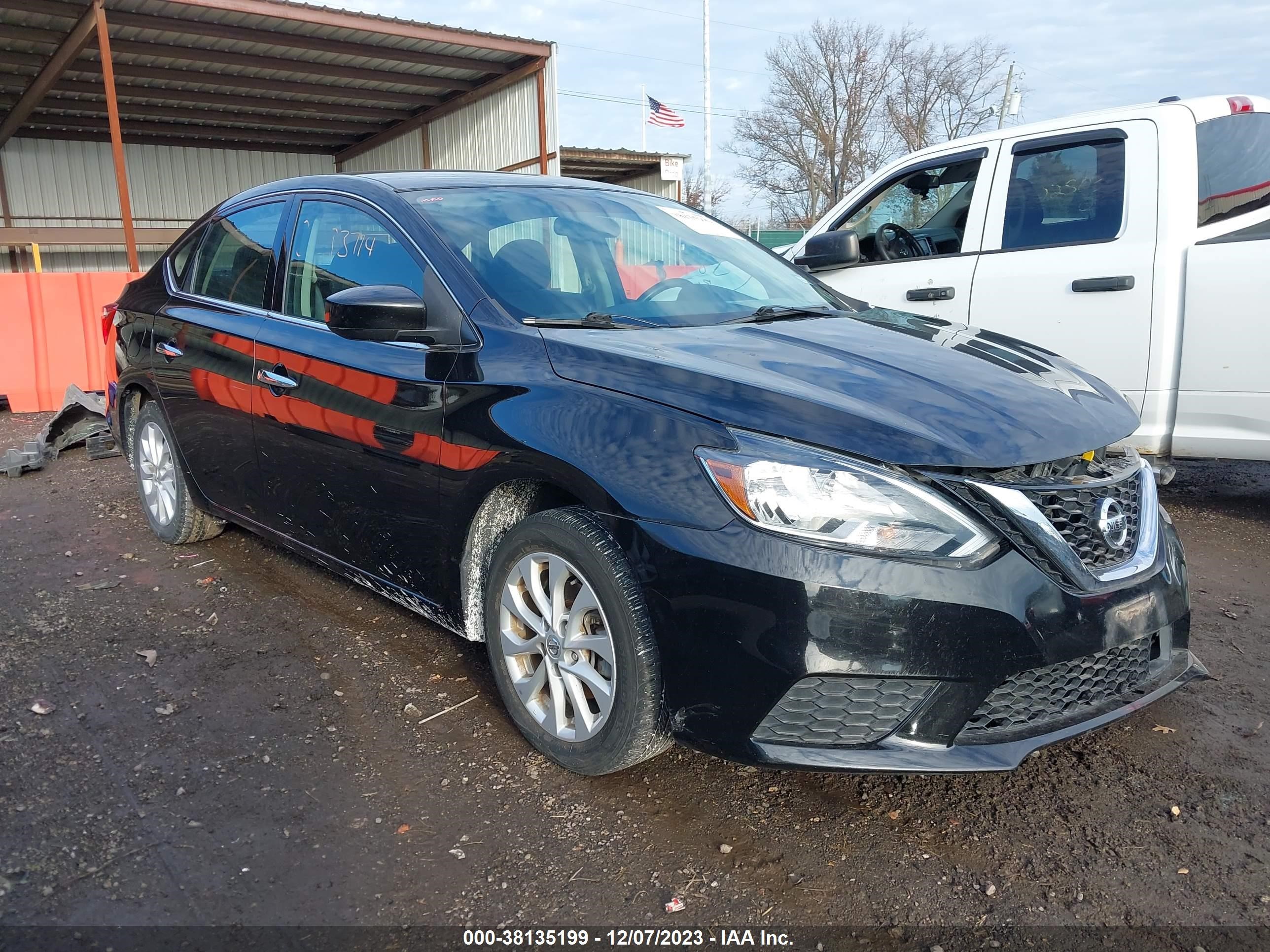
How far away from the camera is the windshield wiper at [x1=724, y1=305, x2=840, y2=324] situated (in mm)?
3031

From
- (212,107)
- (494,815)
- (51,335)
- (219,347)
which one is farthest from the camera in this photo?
(212,107)

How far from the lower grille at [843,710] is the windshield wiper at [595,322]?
1.17 m

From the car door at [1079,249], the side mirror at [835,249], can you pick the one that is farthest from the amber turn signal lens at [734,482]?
the car door at [1079,249]

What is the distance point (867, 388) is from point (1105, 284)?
2886 millimetres

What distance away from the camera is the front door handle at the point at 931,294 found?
203 inches

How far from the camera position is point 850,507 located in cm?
209

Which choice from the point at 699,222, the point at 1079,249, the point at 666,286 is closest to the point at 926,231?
the point at 1079,249

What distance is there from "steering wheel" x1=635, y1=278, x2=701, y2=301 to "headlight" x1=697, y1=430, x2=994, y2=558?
3.55 feet

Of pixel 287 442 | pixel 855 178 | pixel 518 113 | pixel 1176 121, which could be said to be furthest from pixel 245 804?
pixel 855 178

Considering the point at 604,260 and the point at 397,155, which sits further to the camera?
the point at 397,155

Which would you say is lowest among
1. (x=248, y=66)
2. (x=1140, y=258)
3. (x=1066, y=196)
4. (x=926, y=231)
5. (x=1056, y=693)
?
(x=1056, y=693)

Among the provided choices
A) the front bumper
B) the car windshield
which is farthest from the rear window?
the front bumper

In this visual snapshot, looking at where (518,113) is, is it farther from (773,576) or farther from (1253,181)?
(773,576)

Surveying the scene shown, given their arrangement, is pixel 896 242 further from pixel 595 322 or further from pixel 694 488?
pixel 694 488
